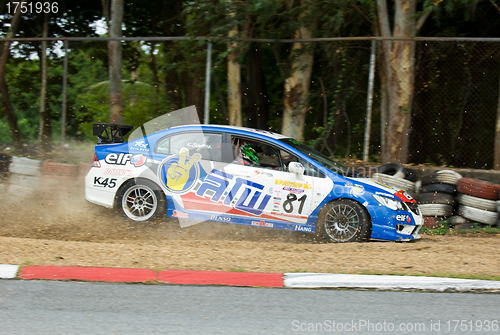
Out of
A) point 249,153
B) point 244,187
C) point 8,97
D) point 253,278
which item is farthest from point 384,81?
point 8,97

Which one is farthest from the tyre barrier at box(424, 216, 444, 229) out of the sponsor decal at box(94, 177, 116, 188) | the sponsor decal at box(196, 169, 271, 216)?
the sponsor decal at box(94, 177, 116, 188)

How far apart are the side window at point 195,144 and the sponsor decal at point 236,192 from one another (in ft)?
0.97

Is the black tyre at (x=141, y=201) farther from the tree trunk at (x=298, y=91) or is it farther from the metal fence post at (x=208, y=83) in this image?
the tree trunk at (x=298, y=91)

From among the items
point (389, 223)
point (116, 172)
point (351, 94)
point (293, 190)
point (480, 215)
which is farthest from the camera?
point (351, 94)

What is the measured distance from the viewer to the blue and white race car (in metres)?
6.98

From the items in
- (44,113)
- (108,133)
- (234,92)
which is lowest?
(108,133)

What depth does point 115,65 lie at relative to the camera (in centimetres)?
1092

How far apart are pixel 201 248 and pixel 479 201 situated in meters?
4.80

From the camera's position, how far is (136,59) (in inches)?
556

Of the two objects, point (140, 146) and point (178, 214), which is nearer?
point (178, 214)

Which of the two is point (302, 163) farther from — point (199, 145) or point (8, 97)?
point (8, 97)

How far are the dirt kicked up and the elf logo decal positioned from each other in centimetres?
89

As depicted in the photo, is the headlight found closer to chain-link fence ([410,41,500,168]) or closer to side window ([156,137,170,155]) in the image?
side window ([156,137,170,155])

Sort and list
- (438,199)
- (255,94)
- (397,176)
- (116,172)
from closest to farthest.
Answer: (116,172) < (438,199) < (397,176) < (255,94)
